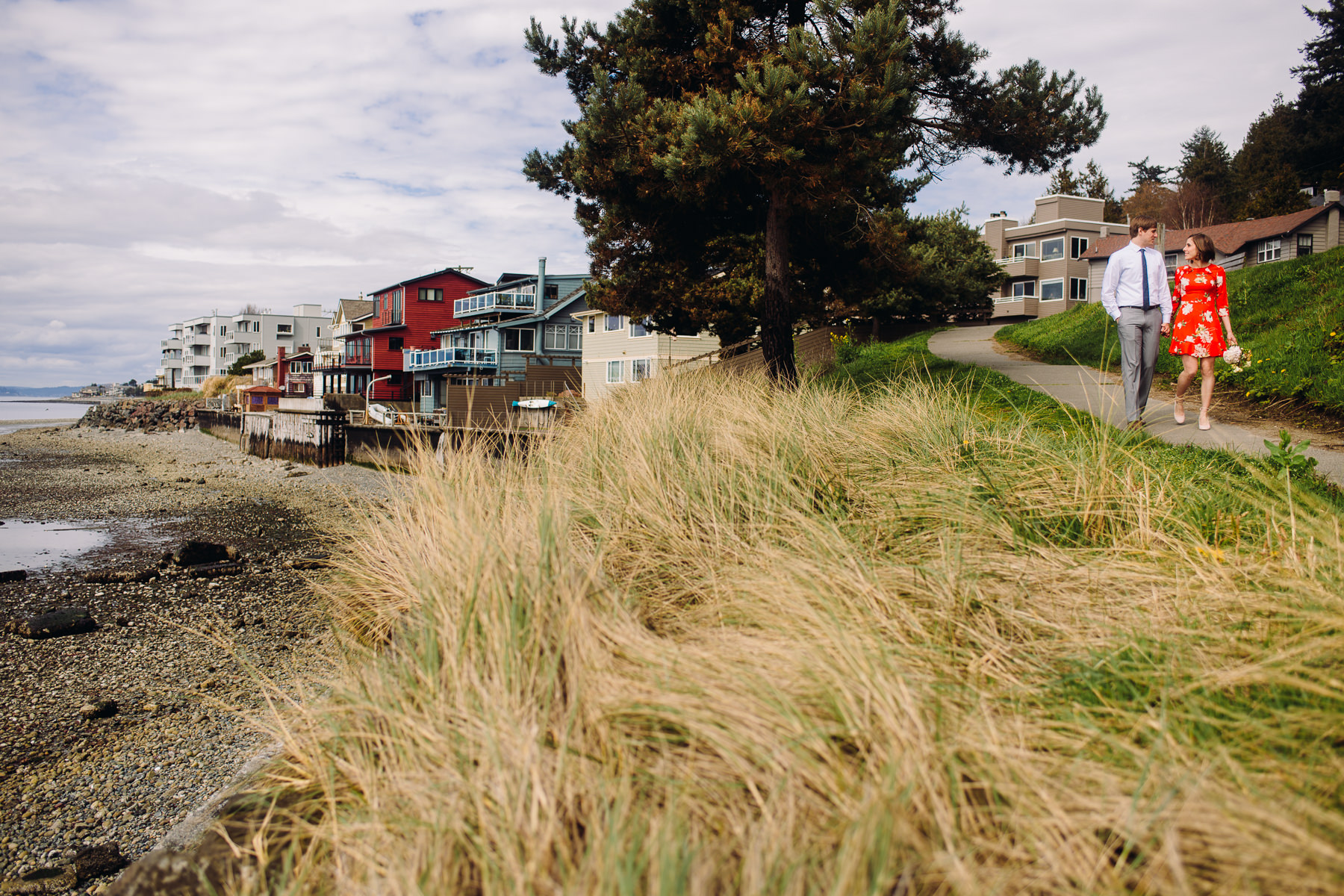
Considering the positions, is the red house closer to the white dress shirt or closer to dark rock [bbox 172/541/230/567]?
dark rock [bbox 172/541/230/567]

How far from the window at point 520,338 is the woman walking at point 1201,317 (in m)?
41.0

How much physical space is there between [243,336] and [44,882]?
117 m

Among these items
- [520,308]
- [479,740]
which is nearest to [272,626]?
[479,740]

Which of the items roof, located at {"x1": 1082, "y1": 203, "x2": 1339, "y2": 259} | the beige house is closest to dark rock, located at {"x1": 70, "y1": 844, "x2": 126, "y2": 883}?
the beige house

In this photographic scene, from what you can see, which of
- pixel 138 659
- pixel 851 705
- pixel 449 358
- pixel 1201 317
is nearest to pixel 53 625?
pixel 138 659

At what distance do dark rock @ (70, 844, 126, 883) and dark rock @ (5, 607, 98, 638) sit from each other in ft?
16.6

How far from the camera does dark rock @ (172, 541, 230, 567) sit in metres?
12.0

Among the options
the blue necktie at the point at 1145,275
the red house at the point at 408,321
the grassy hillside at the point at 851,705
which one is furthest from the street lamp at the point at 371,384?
the grassy hillside at the point at 851,705

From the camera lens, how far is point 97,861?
4.38 m

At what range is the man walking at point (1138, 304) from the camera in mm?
7086

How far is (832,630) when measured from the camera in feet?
8.18

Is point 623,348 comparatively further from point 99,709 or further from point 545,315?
point 99,709

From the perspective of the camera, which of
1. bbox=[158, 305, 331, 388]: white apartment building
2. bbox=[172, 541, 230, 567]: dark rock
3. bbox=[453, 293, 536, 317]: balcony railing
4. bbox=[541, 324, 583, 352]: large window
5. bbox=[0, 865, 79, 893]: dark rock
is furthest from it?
bbox=[158, 305, 331, 388]: white apartment building

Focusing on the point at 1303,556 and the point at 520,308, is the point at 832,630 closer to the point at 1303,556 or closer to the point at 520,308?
the point at 1303,556
